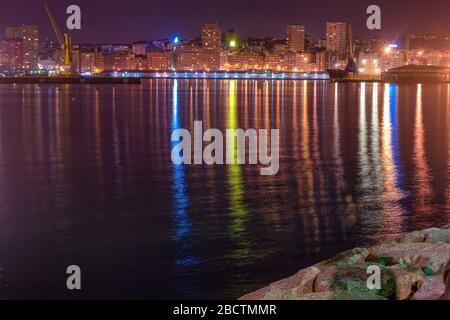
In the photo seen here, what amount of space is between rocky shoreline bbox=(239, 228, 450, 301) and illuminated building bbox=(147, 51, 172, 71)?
159077 mm

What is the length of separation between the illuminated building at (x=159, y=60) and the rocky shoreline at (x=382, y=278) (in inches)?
6263

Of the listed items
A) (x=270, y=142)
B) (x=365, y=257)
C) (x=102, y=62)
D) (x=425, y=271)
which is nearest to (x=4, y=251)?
(x=365, y=257)

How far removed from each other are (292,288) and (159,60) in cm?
16122

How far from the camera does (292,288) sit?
5289 millimetres

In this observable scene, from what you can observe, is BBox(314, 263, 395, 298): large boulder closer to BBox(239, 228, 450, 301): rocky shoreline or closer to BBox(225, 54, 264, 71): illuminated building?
BBox(239, 228, 450, 301): rocky shoreline

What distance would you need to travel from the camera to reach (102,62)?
156 meters

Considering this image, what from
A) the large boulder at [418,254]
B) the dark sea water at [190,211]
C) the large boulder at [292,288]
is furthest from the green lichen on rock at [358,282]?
the dark sea water at [190,211]

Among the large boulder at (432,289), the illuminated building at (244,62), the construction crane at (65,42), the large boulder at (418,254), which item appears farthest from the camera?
the illuminated building at (244,62)

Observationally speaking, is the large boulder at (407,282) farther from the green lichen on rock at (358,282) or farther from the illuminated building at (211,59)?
the illuminated building at (211,59)

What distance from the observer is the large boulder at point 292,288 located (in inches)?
204

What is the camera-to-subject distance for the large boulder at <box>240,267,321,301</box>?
517cm

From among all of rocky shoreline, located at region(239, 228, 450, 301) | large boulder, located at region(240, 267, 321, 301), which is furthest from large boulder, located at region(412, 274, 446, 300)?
large boulder, located at region(240, 267, 321, 301)

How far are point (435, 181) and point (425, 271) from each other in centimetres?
703
